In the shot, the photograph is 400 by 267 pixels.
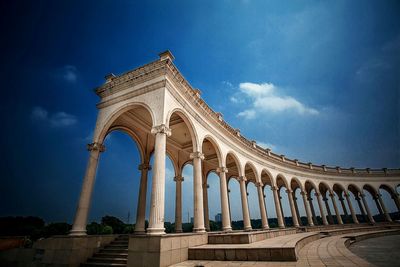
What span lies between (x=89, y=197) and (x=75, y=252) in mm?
2933

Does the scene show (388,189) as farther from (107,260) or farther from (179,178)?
(107,260)

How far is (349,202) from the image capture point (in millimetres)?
33219

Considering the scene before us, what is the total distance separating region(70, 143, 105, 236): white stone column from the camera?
34.3ft

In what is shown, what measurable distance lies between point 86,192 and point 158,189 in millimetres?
5016

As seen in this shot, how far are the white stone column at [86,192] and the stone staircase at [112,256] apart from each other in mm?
1526

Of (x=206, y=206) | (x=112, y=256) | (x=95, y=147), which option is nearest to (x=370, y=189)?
(x=206, y=206)

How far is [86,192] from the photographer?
11.2m

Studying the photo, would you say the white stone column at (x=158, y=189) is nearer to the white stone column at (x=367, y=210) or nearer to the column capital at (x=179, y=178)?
the column capital at (x=179, y=178)

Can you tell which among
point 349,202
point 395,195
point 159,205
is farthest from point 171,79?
point 395,195

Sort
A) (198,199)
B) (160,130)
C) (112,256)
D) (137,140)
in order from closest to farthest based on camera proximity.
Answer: (112,256)
(160,130)
(198,199)
(137,140)

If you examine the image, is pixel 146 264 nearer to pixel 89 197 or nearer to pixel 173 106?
pixel 89 197

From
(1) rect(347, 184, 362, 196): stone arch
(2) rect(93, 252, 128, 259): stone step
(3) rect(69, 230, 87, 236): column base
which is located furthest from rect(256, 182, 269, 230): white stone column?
(1) rect(347, 184, 362, 196): stone arch

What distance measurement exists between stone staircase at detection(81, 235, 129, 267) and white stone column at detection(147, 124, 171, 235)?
2.22 m

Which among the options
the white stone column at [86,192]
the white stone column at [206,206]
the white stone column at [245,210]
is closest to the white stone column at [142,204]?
the white stone column at [86,192]
